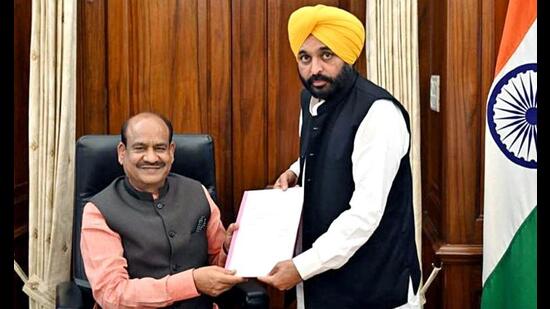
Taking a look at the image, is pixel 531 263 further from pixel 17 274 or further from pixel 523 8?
pixel 17 274

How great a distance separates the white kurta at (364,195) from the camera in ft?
7.76

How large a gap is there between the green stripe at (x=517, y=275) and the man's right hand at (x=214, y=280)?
3.37 feet

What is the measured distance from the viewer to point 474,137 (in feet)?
10.4

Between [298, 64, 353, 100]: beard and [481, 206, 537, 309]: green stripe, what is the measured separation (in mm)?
859

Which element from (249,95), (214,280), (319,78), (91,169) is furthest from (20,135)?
(319,78)

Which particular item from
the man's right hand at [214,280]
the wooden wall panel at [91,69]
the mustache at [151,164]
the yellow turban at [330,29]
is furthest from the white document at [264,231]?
the wooden wall panel at [91,69]

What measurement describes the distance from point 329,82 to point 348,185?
0.32m

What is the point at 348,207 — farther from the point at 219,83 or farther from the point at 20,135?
the point at 20,135

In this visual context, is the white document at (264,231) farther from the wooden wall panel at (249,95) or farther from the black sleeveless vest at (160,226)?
the wooden wall panel at (249,95)

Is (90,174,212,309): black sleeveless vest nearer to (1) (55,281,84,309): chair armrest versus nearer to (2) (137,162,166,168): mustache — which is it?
(2) (137,162,166,168): mustache

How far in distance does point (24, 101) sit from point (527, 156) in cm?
208
